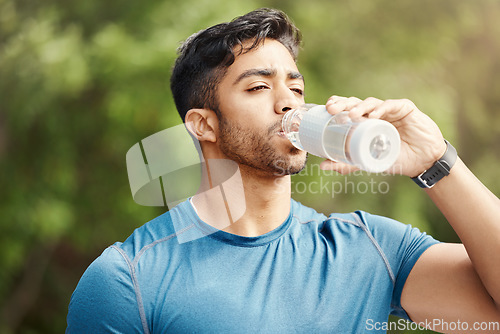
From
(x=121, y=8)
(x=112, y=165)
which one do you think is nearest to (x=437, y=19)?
(x=121, y=8)

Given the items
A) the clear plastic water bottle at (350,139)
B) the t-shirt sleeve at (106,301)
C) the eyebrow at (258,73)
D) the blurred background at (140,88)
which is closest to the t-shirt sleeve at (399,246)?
the clear plastic water bottle at (350,139)

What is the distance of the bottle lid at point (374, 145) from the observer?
39.8 inches

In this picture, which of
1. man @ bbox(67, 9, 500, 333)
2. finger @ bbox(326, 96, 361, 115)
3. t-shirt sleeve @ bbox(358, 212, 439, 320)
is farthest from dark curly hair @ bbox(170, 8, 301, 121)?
t-shirt sleeve @ bbox(358, 212, 439, 320)

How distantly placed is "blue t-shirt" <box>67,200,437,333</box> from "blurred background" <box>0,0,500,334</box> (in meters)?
1.53

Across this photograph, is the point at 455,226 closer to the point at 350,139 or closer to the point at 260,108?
the point at 350,139

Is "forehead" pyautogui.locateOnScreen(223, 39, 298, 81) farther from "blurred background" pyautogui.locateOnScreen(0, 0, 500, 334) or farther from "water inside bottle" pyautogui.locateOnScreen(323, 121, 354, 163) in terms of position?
"blurred background" pyautogui.locateOnScreen(0, 0, 500, 334)

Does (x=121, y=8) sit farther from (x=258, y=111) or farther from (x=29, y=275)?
(x=258, y=111)

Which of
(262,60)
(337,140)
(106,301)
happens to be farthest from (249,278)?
(262,60)

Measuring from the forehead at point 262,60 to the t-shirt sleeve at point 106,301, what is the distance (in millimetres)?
603

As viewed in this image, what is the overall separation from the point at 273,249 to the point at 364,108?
0.51 meters

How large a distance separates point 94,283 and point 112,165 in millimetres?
2306

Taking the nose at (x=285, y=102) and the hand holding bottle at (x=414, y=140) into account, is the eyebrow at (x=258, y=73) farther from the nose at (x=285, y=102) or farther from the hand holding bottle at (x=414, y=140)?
the hand holding bottle at (x=414, y=140)

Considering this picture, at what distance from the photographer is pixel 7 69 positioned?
3303 millimetres

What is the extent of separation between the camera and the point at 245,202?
4.87ft
